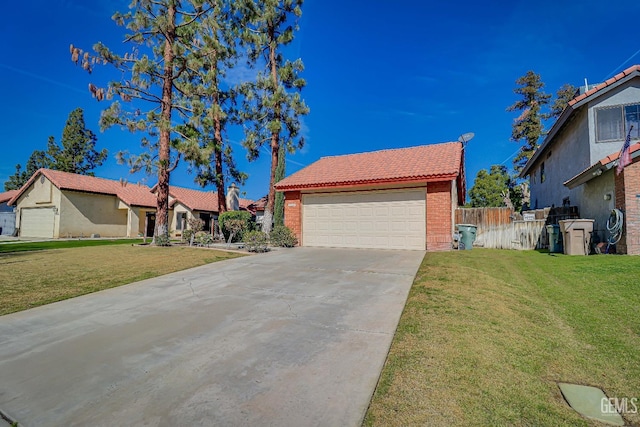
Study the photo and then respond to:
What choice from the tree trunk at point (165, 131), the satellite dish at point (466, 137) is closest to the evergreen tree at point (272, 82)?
the tree trunk at point (165, 131)

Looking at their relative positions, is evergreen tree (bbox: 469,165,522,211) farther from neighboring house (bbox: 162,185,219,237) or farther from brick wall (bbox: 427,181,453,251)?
neighboring house (bbox: 162,185,219,237)

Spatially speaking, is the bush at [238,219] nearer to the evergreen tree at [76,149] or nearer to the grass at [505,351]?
the grass at [505,351]

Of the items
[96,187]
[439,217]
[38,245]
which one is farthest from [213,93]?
[96,187]

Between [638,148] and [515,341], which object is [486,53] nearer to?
[638,148]

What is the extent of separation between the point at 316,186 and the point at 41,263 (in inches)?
377

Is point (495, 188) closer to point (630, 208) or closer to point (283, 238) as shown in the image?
point (630, 208)

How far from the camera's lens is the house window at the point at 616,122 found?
11117mm

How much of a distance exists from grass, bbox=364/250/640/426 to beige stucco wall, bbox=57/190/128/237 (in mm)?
27437

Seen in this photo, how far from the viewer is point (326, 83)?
2153cm

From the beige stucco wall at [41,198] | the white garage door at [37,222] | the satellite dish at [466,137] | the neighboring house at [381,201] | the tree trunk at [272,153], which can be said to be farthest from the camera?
the white garage door at [37,222]

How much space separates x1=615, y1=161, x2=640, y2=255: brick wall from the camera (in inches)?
334

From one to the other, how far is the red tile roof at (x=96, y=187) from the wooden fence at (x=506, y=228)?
23707mm

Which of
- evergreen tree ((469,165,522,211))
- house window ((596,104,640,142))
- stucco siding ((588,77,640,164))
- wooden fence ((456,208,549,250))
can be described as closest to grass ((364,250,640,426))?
wooden fence ((456,208,549,250))

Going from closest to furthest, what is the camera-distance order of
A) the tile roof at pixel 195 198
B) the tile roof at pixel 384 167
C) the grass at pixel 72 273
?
the grass at pixel 72 273 → the tile roof at pixel 384 167 → the tile roof at pixel 195 198
